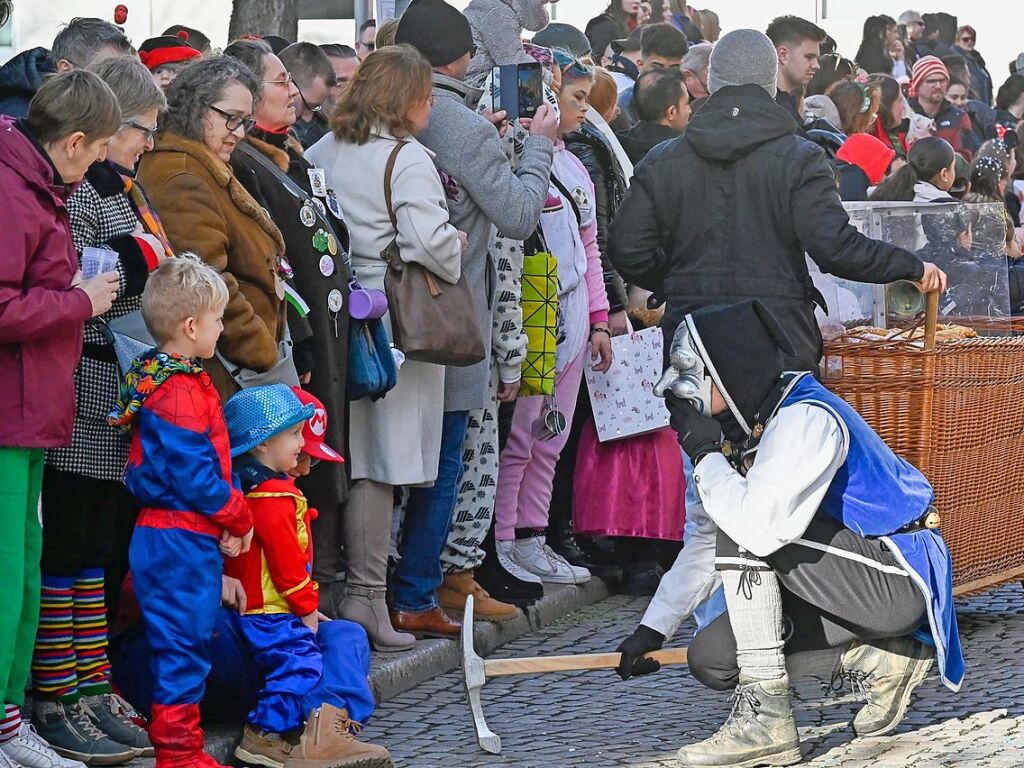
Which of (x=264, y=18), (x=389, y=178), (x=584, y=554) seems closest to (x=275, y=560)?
(x=389, y=178)

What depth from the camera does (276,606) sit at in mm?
4730

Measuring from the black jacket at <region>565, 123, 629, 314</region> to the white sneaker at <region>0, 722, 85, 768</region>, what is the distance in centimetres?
353

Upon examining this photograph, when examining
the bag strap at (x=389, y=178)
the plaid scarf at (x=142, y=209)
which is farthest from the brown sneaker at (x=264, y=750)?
the bag strap at (x=389, y=178)

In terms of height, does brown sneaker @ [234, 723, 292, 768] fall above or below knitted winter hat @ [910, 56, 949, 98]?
below

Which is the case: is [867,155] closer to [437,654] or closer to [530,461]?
[530,461]

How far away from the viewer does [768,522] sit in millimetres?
4809

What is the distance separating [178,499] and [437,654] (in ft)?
5.71

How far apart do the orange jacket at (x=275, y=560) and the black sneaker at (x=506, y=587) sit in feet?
6.49

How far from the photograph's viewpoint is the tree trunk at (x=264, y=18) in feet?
34.8

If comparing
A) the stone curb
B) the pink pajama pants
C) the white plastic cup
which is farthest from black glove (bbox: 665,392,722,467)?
the pink pajama pants

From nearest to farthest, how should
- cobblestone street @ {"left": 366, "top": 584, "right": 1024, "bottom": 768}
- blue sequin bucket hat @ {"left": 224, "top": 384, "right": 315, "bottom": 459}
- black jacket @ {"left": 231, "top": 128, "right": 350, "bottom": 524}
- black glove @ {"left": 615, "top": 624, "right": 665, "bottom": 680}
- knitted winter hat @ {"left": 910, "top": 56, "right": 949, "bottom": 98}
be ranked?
blue sequin bucket hat @ {"left": 224, "top": 384, "right": 315, "bottom": 459} → cobblestone street @ {"left": 366, "top": 584, "right": 1024, "bottom": 768} → black glove @ {"left": 615, "top": 624, "right": 665, "bottom": 680} → black jacket @ {"left": 231, "top": 128, "right": 350, "bottom": 524} → knitted winter hat @ {"left": 910, "top": 56, "right": 949, "bottom": 98}

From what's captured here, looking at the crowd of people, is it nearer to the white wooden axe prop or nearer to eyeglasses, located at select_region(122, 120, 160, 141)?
eyeglasses, located at select_region(122, 120, 160, 141)

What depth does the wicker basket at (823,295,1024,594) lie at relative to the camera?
6043 millimetres

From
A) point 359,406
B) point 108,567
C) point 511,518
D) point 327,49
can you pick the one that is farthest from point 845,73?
point 108,567
